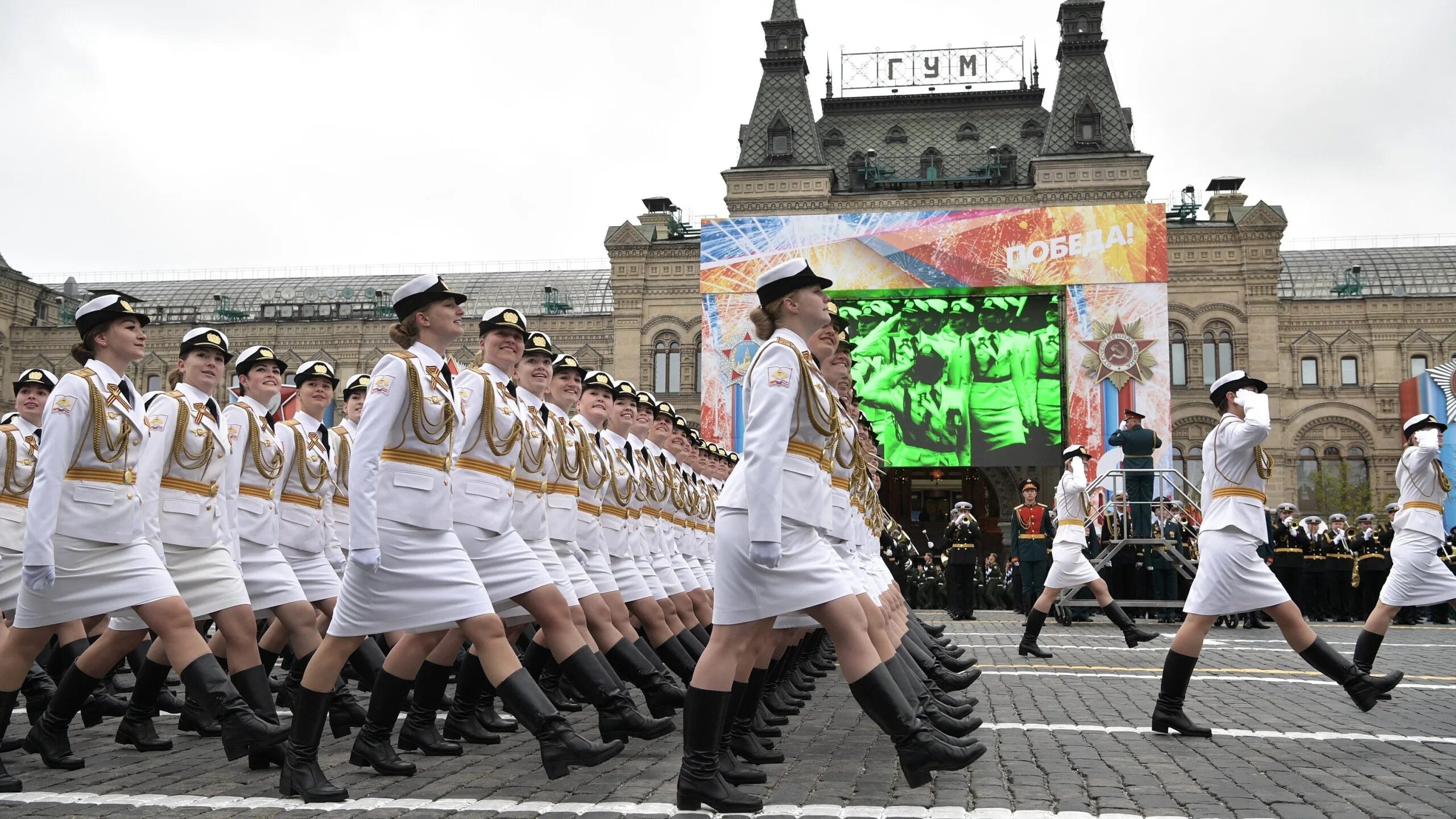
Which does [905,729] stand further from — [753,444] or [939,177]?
[939,177]

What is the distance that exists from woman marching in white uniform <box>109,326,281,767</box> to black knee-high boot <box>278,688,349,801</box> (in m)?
0.48

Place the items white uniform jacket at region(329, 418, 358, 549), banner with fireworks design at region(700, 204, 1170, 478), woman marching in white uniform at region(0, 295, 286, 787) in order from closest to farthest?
woman marching in white uniform at region(0, 295, 286, 787) < white uniform jacket at region(329, 418, 358, 549) < banner with fireworks design at region(700, 204, 1170, 478)

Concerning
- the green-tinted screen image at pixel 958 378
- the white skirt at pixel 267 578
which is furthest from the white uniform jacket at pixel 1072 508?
the green-tinted screen image at pixel 958 378

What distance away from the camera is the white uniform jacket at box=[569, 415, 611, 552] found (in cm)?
805

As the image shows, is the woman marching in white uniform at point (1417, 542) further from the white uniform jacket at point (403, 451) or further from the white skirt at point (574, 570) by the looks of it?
the white uniform jacket at point (403, 451)

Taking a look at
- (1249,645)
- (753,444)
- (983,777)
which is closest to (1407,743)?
(983,777)

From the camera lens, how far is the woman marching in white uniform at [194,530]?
5945 millimetres

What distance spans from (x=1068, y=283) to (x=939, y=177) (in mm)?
14475

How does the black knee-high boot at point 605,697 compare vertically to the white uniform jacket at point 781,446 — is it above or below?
below

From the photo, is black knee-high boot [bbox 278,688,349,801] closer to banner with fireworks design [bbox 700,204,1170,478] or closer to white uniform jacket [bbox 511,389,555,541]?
white uniform jacket [bbox 511,389,555,541]

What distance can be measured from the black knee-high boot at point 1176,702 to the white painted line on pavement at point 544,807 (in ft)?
7.58

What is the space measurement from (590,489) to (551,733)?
3.36m

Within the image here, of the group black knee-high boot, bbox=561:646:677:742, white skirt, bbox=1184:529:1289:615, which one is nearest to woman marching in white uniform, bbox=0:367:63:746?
black knee-high boot, bbox=561:646:677:742

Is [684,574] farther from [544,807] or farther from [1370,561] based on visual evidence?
[1370,561]
